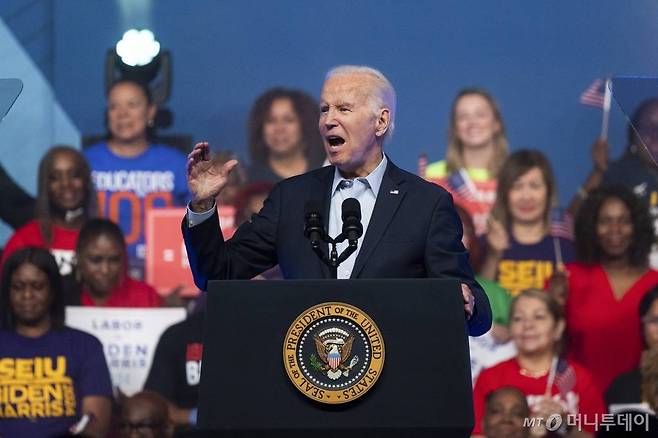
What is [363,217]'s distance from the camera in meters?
3.04

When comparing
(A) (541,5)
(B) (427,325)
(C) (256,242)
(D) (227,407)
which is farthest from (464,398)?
(A) (541,5)

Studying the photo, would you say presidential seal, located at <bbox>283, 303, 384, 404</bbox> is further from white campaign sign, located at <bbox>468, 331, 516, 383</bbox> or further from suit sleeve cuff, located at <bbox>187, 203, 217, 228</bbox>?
white campaign sign, located at <bbox>468, 331, 516, 383</bbox>

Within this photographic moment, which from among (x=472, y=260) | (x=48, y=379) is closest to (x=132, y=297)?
(x=48, y=379)

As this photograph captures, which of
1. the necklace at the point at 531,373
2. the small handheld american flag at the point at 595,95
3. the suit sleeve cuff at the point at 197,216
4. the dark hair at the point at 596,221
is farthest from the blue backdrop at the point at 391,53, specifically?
the suit sleeve cuff at the point at 197,216

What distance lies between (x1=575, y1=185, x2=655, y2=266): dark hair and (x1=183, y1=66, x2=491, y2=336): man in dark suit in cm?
312

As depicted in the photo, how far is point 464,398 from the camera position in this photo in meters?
2.47

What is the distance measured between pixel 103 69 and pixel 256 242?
323cm

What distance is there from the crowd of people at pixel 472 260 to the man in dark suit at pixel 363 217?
2.87 m

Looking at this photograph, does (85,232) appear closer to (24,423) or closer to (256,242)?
(24,423)

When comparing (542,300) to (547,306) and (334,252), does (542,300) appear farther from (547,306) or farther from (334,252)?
(334,252)

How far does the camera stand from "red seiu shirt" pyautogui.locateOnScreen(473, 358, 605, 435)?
5898 millimetres

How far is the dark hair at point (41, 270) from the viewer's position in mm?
5891

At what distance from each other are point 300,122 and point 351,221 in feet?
11.2

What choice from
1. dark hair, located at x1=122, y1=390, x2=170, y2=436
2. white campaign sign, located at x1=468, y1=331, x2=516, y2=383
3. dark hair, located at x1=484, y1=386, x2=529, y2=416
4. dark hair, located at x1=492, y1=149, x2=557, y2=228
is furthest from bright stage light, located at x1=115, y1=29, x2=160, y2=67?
dark hair, located at x1=484, y1=386, x2=529, y2=416
